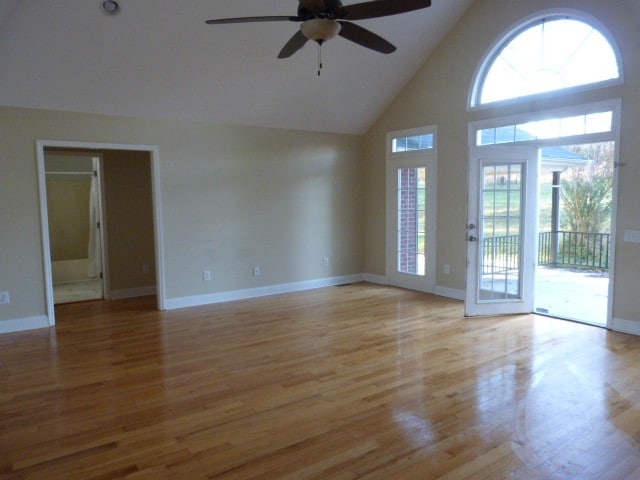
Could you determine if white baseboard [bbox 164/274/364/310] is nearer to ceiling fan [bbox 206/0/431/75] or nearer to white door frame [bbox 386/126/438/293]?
white door frame [bbox 386/126/438/293]

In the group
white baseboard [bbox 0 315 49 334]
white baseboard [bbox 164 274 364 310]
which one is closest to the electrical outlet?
white baseboard [bbox 0 315 49 334]

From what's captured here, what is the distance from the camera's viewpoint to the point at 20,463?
2447 mm

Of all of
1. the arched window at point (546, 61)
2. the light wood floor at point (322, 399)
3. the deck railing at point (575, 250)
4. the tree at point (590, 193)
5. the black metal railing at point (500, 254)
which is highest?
the arched window at point (546, 61)

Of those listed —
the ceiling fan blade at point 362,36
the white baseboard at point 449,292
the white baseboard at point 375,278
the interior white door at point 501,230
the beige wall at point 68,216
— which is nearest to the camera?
the ceiling fan blade at point 362,36

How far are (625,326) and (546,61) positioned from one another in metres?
2.92

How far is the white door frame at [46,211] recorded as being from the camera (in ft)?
16.3

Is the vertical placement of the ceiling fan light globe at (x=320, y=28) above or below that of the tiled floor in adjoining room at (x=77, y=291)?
above

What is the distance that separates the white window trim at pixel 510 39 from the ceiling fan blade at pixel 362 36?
7.95 feet

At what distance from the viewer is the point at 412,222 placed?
6.80m

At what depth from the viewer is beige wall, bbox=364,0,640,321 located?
439 cm

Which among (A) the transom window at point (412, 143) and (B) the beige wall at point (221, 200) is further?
(A) the transom window at point (412, 143)

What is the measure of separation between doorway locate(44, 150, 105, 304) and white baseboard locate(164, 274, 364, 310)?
2337 millimetres

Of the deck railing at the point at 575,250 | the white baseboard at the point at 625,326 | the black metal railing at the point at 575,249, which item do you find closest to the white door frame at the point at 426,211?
the white baseboard at the point at 625,326

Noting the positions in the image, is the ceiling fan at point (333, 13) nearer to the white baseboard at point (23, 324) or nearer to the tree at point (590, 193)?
the white baseboard at point (23, 324)
